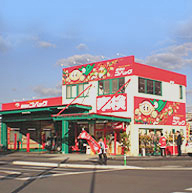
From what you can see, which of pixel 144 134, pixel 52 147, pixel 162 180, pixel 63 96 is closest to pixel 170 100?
pixel 144 134

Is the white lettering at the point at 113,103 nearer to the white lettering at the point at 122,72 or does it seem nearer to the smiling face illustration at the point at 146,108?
the smiling face illustration at the point at 146,108

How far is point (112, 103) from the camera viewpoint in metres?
29.9

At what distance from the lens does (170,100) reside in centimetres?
3278

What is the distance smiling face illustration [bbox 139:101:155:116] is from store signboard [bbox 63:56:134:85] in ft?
9.52

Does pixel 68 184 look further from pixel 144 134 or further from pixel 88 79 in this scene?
pixel 88 79

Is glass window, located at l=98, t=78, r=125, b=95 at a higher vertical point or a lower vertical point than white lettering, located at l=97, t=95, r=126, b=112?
higher

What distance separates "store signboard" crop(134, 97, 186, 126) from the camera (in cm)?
2939

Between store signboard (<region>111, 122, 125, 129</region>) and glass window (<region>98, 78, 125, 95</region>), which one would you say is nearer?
store signboard (<region>111, 122, 125, 129</region>)

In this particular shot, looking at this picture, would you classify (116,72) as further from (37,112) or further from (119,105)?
(37,112)

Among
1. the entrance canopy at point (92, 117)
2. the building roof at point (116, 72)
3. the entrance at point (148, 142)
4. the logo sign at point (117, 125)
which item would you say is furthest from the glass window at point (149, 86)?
the logo sign at point (117, 125)

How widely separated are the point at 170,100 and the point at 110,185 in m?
22.3

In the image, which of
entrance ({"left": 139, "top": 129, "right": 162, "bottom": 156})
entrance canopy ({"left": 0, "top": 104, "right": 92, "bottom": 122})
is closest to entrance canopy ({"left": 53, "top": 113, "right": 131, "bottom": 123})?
entrance canopy ({"left": 0, "top": 104, "right": 92, "bottom": 122})

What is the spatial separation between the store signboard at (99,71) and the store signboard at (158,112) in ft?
9.08

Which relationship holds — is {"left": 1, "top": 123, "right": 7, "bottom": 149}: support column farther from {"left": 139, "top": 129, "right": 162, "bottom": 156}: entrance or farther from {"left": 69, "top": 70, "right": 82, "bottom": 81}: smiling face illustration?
{"left": 139, "top": 129, "right": 162, "bottom": 156}: entrance
